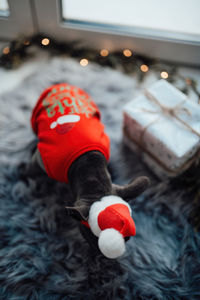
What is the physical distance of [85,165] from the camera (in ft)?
2.50

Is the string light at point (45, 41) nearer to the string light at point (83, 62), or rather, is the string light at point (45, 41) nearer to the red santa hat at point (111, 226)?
the string light at point (83, 62)

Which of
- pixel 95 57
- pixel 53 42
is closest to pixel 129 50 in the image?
pixel 95 57

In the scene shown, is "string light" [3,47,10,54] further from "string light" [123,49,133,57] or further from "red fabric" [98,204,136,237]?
"red fabric" [98,204,136,237]

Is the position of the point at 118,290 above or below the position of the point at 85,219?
below

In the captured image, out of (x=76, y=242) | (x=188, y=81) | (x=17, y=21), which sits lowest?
(x=76, y=242)

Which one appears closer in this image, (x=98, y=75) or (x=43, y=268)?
(x=43, y=268)

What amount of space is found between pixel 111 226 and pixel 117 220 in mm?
19

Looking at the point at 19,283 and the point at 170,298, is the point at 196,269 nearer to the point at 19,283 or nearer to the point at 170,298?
the point at 170,298

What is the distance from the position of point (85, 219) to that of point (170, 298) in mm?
376

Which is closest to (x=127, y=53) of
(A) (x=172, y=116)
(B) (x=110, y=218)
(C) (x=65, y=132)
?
(A) (x=172, y=116)

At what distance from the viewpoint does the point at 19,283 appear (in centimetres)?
79

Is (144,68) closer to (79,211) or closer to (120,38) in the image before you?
(120,38)

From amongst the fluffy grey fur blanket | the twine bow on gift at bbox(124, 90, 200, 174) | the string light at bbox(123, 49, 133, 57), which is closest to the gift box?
the twine bow on gift at bbox(124, 90, 200, 174)

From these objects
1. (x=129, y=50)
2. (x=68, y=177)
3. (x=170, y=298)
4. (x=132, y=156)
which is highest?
(x=129, y=50)
